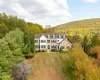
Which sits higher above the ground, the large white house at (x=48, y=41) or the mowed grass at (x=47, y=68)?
the large white house at (x=48, y=41)

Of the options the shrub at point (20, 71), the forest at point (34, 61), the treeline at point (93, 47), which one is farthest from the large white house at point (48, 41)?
the shrub at point (20, 71)

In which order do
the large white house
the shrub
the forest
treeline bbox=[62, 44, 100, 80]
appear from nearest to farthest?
treeline bbox=[62, 44, 100, 80], the forest, the shrub, the large white house

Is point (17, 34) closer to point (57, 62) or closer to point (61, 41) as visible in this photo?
point (57, 62)

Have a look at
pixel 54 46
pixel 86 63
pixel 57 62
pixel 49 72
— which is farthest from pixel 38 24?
pixel 86 63

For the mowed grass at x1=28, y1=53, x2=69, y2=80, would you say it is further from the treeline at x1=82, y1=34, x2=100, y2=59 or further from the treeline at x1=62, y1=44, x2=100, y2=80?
the treeline at x1=82, y1=34, x2=100, y2=59

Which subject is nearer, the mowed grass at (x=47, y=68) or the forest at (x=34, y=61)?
the forest at (x=34, y=61)

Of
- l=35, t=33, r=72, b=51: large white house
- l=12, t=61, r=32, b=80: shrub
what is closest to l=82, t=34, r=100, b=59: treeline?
l=12, t=61, r=32, b=80: shrub

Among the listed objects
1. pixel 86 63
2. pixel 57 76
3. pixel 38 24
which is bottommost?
pixel 57 76

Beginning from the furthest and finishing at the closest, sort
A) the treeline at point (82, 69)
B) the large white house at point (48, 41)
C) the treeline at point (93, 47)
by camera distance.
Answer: the large white house at point (48, 41) < the treeline at point (93, 47) < the treeline at point (82, 69)

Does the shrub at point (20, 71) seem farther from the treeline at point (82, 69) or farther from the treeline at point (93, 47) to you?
the treeline at point (93, 47)
